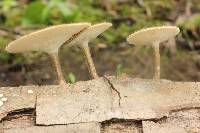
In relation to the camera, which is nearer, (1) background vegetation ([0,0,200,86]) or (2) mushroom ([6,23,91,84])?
(2) mushroom ([6,23,91,84])

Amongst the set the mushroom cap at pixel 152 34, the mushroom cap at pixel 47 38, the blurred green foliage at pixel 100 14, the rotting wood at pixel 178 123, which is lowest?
the rotting wood at pixel 178 123

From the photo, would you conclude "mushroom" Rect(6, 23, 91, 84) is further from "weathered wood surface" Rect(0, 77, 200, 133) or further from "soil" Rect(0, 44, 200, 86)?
"soil" Rect(0, 44, 200, 86)

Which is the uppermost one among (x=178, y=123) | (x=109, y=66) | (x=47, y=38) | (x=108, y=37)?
(x=108, y=37)

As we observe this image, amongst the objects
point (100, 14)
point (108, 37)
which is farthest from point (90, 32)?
point (100, 14)

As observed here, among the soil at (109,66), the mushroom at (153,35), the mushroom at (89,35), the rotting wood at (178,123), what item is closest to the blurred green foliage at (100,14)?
the soil at (109,66)

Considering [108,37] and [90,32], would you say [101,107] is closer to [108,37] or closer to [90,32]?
[90,32]

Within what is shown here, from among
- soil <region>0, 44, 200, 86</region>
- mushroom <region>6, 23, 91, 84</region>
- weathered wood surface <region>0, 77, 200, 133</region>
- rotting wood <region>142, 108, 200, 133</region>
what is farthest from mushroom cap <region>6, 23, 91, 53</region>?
soil <region>0, 44, 200, 86</region>

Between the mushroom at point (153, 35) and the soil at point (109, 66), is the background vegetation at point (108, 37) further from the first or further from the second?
the mushroom at point (153, 35)
